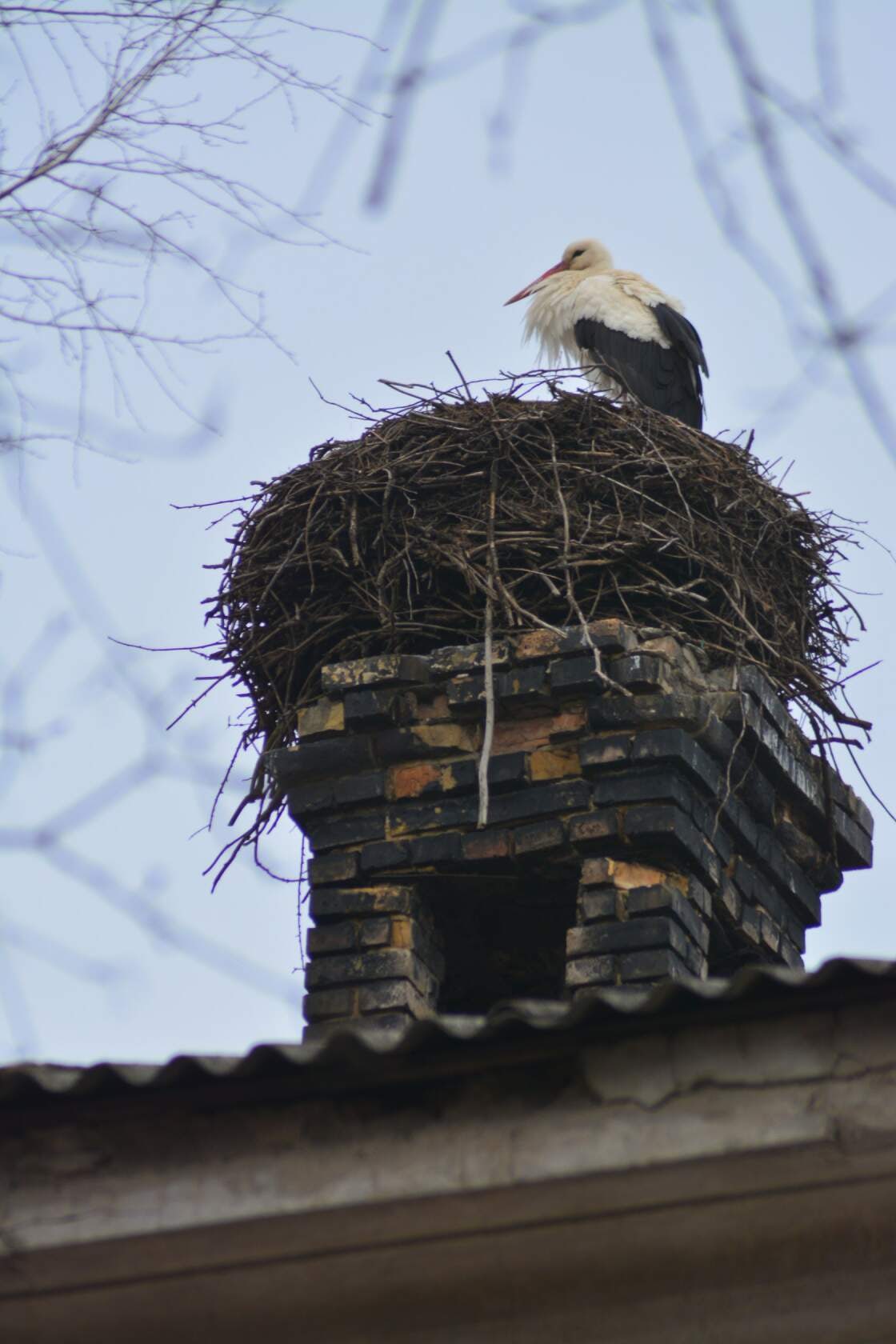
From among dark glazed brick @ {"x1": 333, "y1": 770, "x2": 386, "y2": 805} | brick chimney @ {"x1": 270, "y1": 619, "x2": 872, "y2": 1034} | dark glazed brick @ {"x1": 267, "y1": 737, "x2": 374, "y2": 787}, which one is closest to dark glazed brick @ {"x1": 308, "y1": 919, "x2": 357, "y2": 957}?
brick chimney @ {"x1": 270, "y1": 619, "x2": 872, "y2": 1034}

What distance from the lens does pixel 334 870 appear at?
6.89 meters

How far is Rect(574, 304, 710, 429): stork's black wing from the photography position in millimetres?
9484

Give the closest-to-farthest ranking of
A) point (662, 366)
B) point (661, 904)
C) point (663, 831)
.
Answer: point (661, 904)
point (663, 831)
point (662, 366)

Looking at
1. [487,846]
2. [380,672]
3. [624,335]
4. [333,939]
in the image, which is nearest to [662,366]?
[624,335]

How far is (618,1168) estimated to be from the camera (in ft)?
11.6

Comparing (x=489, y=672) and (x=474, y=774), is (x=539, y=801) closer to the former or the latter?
(x=474, y=774)

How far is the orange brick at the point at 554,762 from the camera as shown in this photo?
687 cm

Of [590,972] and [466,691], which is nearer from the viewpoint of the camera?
[590,972]

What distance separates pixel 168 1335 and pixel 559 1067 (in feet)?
2.58

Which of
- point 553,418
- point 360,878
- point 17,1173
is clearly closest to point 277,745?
point 360,878

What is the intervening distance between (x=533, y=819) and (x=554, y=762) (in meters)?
0.21

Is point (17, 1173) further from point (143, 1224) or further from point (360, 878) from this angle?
point (360, 878)

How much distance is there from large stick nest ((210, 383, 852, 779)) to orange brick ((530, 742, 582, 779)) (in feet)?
1.34

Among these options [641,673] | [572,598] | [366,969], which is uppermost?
[572,598]
